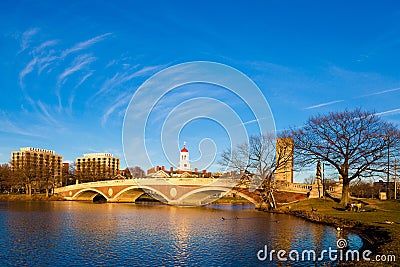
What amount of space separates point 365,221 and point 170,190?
130 feet

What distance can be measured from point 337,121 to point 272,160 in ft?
35.4

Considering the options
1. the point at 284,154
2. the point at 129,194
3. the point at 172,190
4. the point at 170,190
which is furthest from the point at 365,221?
the point at 129,194

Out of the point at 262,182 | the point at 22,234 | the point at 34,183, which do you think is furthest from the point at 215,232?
the point at 34,183

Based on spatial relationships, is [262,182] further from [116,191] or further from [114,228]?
[116,191]

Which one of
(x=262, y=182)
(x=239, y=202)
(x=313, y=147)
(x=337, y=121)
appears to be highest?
(x=337, y=121)

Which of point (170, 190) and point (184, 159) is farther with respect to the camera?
point (184, 159)

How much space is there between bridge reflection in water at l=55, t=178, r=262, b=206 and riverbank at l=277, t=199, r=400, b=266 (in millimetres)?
10068

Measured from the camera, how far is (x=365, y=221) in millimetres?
25641

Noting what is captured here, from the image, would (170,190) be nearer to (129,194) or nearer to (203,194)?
(203,194)

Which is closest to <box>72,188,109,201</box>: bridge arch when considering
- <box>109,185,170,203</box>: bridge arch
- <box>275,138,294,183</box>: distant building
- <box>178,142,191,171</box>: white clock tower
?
<box>109,185,170,203</box>: bridge arch

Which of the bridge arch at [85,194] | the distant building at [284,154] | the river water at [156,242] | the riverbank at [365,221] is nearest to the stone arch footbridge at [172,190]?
the bridge arch at [85,194]

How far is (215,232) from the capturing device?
→ 26625 mm

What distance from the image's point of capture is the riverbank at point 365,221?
55.8ft

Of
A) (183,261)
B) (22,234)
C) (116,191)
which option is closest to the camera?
(183,261)
